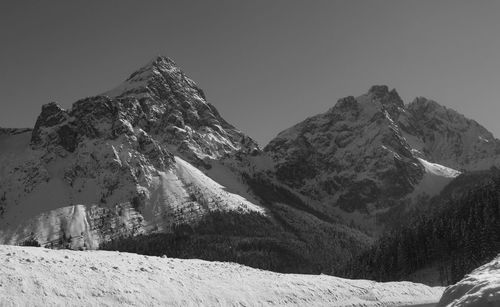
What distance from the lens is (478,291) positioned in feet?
A: 55.4

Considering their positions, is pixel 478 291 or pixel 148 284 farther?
pixel 148 284

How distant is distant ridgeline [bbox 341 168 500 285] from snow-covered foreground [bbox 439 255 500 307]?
359 feet

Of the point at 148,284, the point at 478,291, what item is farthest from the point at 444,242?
the point at 478,291

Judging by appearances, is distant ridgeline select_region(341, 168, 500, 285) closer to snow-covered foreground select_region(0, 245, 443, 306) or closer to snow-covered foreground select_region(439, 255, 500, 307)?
snow-covered foreground select_region(0, 245, 443, 306)

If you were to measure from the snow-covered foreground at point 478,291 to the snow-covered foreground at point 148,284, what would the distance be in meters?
28.0

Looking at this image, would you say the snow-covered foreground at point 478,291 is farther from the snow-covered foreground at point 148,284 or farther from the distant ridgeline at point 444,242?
the distant ridgeline at point 444,242

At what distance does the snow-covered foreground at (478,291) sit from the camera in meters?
16.3

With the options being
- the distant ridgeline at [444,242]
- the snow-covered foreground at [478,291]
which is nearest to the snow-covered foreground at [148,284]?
the snow-covered foreground at [478,291]

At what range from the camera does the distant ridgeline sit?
418 ft

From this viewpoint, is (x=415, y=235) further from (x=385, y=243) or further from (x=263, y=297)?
(x=263, y=297)

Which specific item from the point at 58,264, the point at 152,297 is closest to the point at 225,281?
the point at 152,297

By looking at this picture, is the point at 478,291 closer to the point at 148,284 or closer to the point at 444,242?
the point at 148,284

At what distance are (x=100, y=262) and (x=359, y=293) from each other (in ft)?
96.7

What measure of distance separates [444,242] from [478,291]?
137439 millimetres
